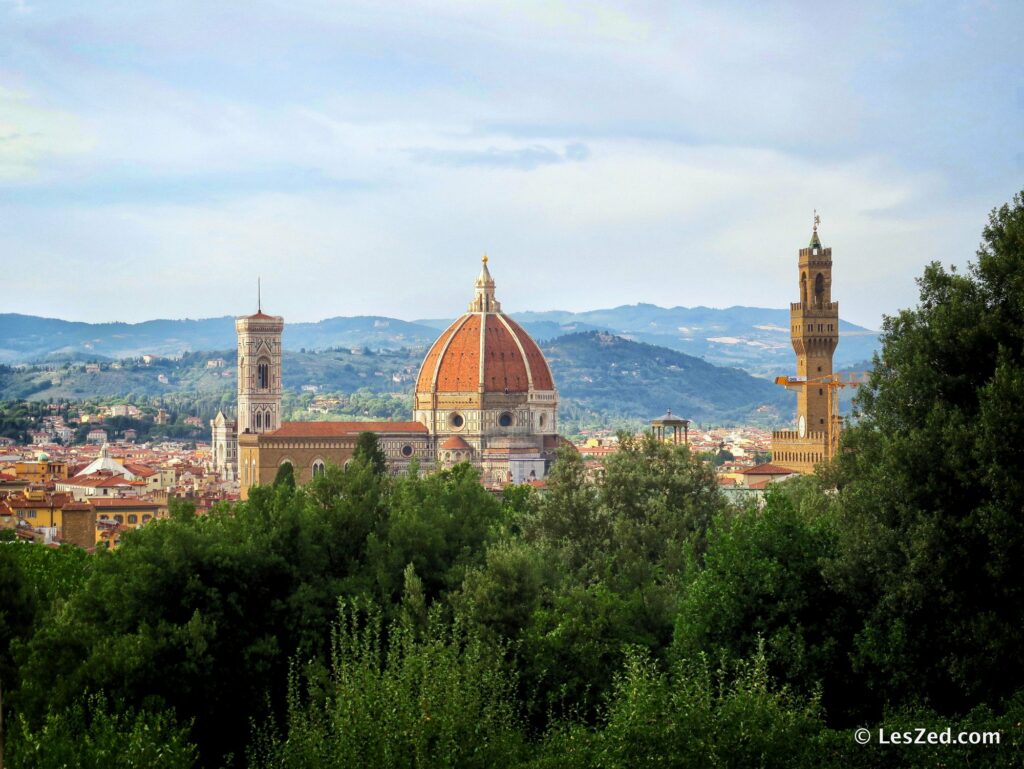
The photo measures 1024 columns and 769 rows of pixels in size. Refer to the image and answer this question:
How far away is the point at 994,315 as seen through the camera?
1997 cm

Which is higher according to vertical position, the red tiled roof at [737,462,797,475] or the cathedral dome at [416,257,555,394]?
the cathedral dome at [416,257,555,394]

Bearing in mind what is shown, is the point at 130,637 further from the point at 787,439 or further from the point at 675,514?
the point at 787,439

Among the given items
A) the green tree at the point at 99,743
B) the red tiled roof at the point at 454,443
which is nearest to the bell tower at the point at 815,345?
the red tiled roof at the point at 454,443

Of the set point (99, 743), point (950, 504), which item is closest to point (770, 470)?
point (950, 504)

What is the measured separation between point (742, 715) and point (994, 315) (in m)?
5.77

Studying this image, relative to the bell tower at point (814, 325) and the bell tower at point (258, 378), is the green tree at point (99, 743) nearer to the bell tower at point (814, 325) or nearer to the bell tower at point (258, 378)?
the bell tower at point (814, 325)

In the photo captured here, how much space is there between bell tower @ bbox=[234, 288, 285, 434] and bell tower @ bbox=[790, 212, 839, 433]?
1692 inches

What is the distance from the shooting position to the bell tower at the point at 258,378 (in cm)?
11044

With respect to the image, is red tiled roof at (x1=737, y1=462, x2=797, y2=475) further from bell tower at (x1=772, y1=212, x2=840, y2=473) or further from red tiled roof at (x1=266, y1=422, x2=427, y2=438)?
red tiled roof at (x1=266, y1=422, x2=427, y2=438)

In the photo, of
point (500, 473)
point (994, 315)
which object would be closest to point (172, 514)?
point (994, 315)

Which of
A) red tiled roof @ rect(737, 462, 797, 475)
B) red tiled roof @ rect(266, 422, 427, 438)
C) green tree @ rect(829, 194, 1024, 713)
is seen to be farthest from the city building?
green tree @ rect(829, 194, 1024, 713)

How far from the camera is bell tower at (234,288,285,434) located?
362ft

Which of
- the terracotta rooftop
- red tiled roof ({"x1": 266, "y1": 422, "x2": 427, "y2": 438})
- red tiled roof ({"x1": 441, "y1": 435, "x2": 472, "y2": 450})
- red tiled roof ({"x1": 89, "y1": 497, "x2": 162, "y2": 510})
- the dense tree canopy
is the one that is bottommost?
red tiled roof ({"x1": 89, "y1": 497, "x2": 162, "y2": 510})

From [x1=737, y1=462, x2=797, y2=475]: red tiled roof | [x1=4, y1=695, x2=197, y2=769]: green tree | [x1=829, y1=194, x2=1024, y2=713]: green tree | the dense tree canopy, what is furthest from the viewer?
[x1=737, y1=462, x2=797, y2=475]: red tiled roof
